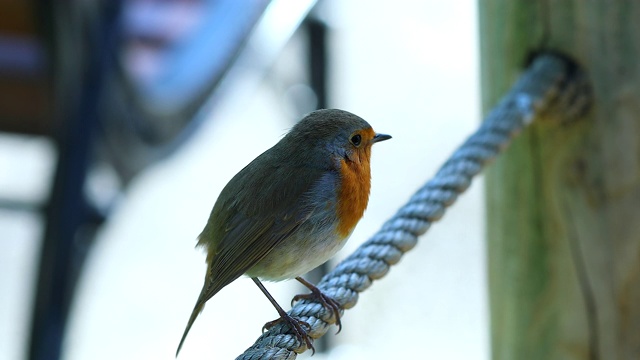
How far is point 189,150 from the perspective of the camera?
16.7 feet

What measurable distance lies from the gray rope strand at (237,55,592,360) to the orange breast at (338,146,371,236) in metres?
0.09

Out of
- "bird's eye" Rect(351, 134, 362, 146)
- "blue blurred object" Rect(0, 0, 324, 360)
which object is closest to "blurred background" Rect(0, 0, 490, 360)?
"blue blurred object" Rect(0, 0, 324, 360)

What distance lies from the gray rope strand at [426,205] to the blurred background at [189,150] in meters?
0.51

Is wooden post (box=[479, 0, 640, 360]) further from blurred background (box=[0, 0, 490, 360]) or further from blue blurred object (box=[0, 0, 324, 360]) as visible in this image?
blue blurred object (box=[0, 0, 324, 360])

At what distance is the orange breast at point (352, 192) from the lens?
1956mm

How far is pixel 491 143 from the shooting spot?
202cm

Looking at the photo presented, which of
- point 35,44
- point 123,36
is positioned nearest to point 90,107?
point 123,36

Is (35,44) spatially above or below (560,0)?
above

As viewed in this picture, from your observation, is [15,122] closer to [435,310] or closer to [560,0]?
[435,310]

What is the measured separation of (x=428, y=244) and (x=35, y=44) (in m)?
2.53

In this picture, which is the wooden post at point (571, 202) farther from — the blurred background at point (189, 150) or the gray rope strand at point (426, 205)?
the blurred background at point (189, 150)

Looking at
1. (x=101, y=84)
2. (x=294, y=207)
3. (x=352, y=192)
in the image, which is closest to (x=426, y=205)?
(x=352, y=192)

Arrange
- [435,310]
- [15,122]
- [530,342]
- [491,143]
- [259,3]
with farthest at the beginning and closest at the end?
1. [435,310]
2. [15,122]
3. [259,3]
4. [530,342]
5. [491,143]

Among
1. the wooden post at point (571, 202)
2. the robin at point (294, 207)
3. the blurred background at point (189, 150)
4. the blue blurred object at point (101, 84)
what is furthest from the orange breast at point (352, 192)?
the blue blurred object at point (101, 84)
